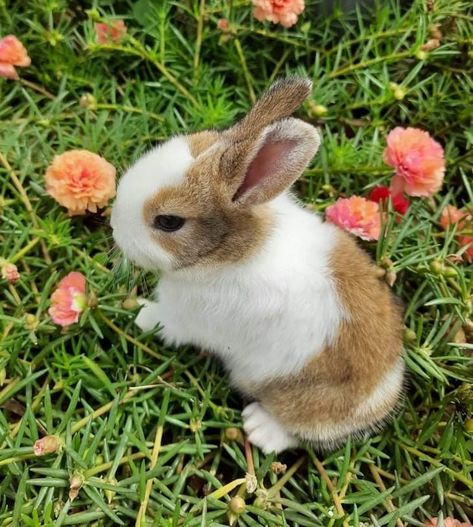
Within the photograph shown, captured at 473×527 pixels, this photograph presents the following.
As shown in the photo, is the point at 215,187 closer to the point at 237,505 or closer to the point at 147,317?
the point at 147,317

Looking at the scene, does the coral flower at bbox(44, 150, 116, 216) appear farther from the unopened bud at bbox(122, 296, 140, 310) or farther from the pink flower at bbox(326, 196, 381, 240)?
the pink flower at bbox(326, 196, 381, 240)

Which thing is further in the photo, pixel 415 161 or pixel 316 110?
pixel 316 110

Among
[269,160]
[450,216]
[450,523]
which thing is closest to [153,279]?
[269,160]

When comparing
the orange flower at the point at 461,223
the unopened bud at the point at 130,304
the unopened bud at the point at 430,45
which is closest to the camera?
the unopened bud at the point at 130,304

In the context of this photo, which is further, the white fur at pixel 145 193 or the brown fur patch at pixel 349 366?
the brown fur patch at pixel 349 366

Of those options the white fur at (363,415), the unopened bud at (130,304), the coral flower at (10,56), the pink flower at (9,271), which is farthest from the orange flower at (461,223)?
the coral flower at (10,56)

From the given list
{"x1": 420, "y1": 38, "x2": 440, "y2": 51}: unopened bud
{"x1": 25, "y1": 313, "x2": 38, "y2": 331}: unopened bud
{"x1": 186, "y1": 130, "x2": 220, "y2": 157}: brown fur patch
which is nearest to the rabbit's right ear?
{"x1": 186, "y1": 130, "x2": 220, "y2": 157}: brown fur patch

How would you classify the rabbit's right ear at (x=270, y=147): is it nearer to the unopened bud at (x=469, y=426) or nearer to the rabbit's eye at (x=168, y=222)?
the rabbit's eye at (x=168, y=222)
